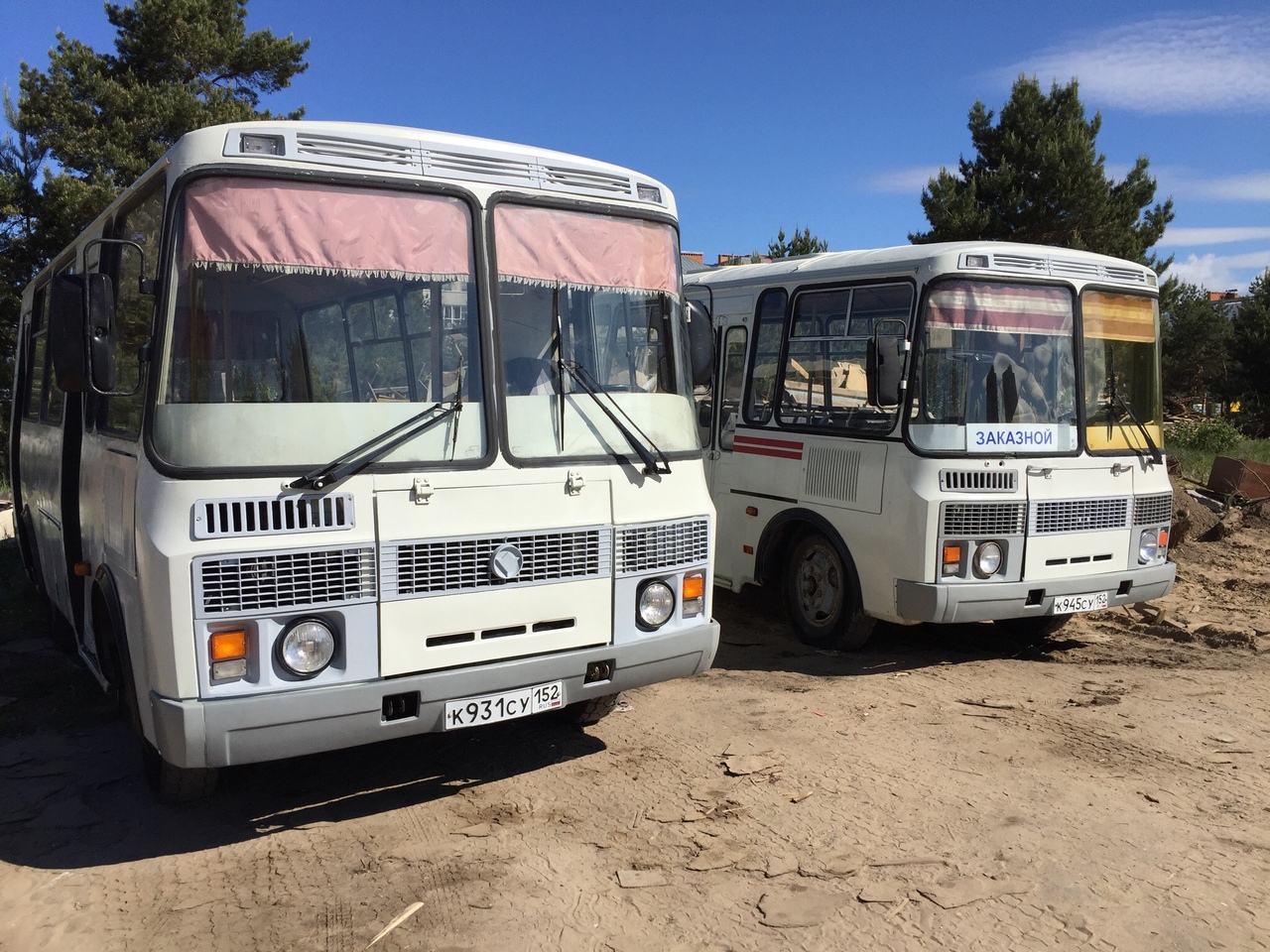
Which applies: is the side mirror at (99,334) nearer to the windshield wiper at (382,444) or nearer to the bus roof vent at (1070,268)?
the windshield wiper at (382,444)

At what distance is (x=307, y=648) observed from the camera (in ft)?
13.9

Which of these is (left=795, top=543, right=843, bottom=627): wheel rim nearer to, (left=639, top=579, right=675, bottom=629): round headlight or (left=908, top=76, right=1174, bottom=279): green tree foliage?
(left=639, top=579, right=675, bottom=629): round headlight

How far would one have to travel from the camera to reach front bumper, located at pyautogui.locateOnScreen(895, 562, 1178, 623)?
707 cm

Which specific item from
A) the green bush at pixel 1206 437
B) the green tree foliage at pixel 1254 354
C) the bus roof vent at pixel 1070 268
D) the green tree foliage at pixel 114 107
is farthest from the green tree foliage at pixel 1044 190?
the bus roof vent at pixel 1070 268

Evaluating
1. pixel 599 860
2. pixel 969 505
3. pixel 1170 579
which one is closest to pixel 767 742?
pixel 599 860

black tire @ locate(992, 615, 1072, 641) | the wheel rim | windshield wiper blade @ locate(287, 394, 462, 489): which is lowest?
black tire @ locate(992, 615, 1072, 641)

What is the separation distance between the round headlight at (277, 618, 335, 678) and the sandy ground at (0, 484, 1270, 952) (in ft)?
2.84

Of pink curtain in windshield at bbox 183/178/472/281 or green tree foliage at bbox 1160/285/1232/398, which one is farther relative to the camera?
green tree foliage at bbox 1160/285/1232/398

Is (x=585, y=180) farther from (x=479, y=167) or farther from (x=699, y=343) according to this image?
(x=699, y=343)

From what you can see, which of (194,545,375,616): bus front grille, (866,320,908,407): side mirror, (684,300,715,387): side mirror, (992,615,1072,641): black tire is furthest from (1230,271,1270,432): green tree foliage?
(194,545,375,616): bus front grille

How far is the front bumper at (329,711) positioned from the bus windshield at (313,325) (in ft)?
3.02

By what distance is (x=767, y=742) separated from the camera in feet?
19.3

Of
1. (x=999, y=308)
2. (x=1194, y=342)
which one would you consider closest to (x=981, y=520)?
(x=999, y=308)

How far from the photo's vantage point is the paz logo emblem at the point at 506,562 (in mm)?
4621
